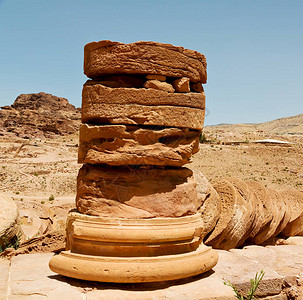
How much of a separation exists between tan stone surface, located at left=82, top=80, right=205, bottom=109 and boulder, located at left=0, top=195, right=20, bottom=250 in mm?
2990

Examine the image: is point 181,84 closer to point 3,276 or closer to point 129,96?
point 129,96

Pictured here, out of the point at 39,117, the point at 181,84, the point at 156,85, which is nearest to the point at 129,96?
the point at 156,85

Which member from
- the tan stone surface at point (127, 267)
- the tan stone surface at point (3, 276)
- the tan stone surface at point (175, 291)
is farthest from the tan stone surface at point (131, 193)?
the tan stone surface at point (3, 276)

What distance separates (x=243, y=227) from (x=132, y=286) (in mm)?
2739

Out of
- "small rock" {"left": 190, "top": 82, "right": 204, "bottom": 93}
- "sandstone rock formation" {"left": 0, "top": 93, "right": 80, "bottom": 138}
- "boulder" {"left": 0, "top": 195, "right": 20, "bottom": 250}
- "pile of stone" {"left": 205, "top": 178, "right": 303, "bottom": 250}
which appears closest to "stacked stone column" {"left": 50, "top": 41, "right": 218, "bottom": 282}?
"small rock" {"left": 190, "top": 82, "right": 204, "bottom": 93}

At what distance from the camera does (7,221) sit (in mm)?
5758

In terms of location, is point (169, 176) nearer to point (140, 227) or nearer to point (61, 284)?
point (140, 227)

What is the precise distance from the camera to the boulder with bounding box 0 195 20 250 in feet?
18.3

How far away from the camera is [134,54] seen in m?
3.86

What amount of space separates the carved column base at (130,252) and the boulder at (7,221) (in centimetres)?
231

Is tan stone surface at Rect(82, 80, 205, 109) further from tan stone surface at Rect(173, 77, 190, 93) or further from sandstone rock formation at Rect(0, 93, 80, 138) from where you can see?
sandstone rock formation at Rect(0, 93, 80, 138)

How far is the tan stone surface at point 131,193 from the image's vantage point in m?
3.86

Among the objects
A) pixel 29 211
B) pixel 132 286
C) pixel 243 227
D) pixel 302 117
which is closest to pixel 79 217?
pixel 132 286

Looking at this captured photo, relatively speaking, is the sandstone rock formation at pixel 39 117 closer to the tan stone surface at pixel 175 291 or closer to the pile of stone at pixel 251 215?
the pile of stone at pixel 251 215
